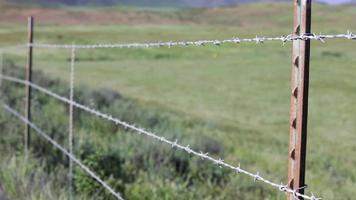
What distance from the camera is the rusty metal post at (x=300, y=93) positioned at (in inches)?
116

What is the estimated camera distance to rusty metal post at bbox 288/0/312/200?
295 cm

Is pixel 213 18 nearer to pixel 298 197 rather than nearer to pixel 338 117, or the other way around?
pixel 338 117

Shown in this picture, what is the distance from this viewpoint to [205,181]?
757cm

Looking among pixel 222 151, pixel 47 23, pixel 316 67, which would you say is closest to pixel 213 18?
pixel 47 23

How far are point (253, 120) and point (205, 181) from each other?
→ 1270 cm

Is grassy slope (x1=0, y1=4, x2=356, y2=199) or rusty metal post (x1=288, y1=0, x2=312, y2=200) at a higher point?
rusty metal post (x1=288, y1=0, x2=312, y2=200)

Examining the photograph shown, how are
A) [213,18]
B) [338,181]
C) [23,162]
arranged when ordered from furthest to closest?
[213,18]
[338,181]
[23,162]

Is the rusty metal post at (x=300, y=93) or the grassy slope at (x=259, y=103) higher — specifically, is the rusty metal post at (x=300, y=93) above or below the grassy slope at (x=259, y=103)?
above

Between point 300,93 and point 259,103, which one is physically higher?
point 300,93

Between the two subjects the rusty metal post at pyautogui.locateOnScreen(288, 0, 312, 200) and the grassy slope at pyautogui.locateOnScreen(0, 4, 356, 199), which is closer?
the rusty metal post at pyautogui.locateOnScreen(288, 0, 312, 200)

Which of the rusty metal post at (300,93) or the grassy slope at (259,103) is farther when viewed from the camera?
the grassy slope at (259,103)

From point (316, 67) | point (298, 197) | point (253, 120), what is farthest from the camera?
point (316, 67)

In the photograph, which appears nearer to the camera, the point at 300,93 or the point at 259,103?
the point at 300,93

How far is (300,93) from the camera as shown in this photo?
117 inches
